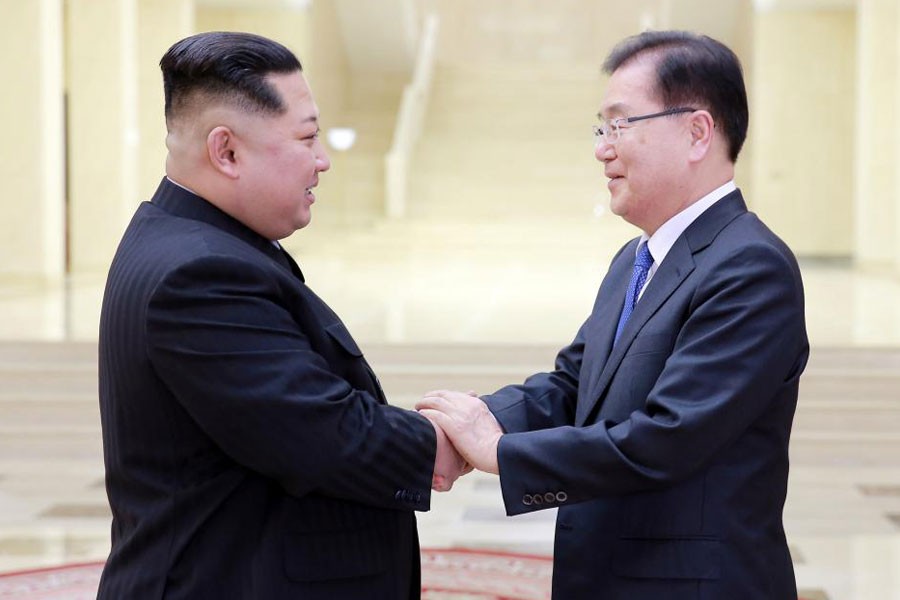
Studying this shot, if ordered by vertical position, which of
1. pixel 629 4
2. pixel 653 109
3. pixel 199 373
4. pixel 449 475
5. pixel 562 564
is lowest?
pixel 562 564

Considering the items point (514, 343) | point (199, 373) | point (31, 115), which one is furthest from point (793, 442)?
point (31, 115)

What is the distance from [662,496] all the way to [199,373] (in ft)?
2.95

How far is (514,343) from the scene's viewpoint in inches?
372

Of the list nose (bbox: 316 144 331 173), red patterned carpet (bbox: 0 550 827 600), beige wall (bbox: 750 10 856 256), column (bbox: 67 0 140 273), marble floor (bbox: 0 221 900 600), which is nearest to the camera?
nose (bbox: 316 144 331 173)

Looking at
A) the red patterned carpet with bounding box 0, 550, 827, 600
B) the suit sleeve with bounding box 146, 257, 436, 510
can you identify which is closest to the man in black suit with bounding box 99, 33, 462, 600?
the suit sleeve with bounding box 146, 257, 436, 510

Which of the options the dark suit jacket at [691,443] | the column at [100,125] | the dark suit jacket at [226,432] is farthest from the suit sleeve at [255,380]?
the column at [100,125]

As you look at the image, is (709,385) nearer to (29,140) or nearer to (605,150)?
(605,150)

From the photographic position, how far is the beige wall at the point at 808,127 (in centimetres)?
2019

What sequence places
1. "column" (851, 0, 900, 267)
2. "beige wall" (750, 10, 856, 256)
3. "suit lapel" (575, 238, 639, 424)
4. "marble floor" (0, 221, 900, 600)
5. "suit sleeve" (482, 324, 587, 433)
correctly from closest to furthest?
1. "suit lapel" (575, 238, 639, 424)
2. "suit sleeve" (482, 324, 587, 433)
3. "marble floor" (0, 221, 900, 600)
4. "column" (851, 0, 900, 267)
5. "beige wall" (750, 10, 856, 256)

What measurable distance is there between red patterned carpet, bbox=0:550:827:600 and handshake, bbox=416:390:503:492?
207cm

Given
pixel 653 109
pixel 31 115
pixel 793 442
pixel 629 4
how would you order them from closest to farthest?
pixel 653 109, pixel 793 442, pixel 31 115, pixel 629 4

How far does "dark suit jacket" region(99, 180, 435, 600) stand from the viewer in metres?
2.23

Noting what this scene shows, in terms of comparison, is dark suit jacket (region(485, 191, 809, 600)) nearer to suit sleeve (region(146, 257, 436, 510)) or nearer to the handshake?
the handshake

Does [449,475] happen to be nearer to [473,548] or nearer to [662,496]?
[662,496]
